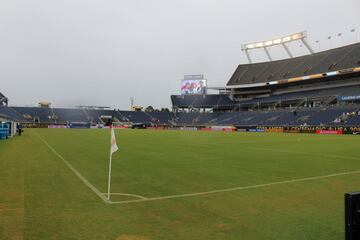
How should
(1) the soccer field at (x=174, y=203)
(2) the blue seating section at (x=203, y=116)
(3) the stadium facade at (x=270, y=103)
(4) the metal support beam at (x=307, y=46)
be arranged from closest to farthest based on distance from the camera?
(1) the soccer field at (x=174, y=203)
(2) the blue seating section at (x=203, y=116)
(3) the stadium facade at (x=270, y=103)
(4) the metal support beam at (x=307, y=46)

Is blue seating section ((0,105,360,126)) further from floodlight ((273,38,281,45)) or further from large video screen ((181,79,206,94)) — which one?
floodlight ((273,38,281,45))

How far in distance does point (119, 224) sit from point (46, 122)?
104299 millimetres

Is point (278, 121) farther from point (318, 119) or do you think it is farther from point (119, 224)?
point (119, 224)

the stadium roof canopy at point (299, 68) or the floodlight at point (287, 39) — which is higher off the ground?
the floodlight at point (287, 39)

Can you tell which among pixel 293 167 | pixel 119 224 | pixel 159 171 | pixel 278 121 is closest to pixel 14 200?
pixel 119 224

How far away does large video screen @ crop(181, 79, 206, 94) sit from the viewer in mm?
118125

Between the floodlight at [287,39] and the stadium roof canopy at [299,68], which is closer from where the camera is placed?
the stadium roof canopy at [299,68]

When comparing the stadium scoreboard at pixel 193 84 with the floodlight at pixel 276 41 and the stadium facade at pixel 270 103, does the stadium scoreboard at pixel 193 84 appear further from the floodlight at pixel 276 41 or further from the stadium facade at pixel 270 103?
the floodlight at pixel 276 41

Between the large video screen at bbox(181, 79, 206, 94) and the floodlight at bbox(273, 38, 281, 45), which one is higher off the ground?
the floodlight at bbox(273, 38, 281, 45)

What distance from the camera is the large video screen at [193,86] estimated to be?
388ft

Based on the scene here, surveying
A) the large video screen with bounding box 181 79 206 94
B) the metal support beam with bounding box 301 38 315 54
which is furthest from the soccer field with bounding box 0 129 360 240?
the large video screen with bounding box 181 79 206 94

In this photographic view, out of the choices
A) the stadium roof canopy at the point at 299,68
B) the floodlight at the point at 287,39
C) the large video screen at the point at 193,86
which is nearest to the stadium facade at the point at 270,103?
the stadium roof canopy at the point at 299,68

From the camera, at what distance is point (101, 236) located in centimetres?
583

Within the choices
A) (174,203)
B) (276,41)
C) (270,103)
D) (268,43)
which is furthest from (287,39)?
(174,203)
